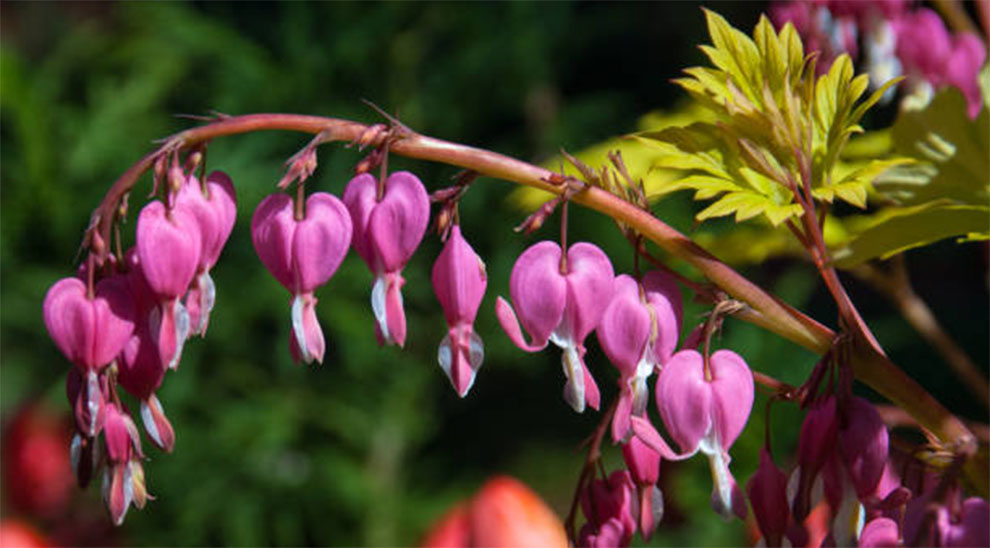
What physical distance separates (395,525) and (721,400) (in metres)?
2.18

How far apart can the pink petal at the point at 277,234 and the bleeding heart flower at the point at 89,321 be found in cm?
7

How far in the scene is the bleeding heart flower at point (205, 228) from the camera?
1.78 ft

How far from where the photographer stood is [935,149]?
1.77ft

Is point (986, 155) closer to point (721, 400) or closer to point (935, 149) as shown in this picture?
point (935, 149)

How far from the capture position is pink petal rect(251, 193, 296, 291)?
535mm

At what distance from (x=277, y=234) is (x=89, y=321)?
0.30 ft

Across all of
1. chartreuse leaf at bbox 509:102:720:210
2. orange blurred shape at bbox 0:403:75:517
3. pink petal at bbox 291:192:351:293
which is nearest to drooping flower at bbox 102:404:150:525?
pink petal at bbox 291:192:351:293

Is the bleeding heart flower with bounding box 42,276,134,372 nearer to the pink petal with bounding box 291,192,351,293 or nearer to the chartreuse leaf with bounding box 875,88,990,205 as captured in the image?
the pink petal with bounding box 291,192,351,293

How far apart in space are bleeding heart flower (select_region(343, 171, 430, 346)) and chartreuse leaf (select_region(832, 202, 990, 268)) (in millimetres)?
183

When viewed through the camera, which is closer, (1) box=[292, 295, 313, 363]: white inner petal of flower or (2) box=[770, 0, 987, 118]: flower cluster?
(1) box=[292, 295, 313, 363]: white inner petal of flower

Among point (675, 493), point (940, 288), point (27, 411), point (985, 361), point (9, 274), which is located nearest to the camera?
point (675, 493)

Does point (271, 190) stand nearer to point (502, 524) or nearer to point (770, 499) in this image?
point (502, 524)

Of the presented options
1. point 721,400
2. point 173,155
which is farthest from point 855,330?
point 173,155

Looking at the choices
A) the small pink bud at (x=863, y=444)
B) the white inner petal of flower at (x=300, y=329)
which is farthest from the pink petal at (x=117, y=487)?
the small pink bud at (x=863, y=444)
